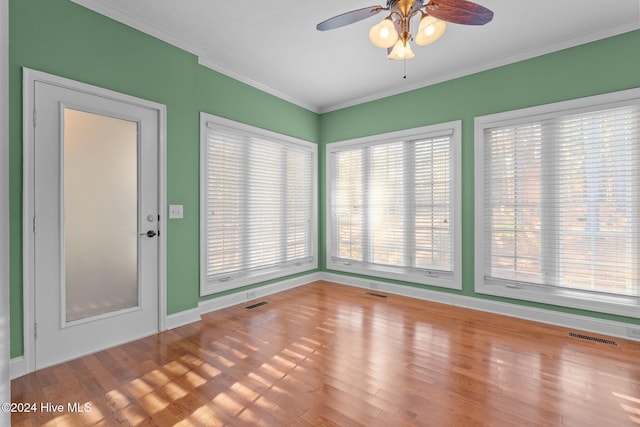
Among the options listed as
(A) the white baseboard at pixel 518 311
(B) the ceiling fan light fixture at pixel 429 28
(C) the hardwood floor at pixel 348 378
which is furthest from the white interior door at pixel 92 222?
(A) the white baseboard at pixel 518 311

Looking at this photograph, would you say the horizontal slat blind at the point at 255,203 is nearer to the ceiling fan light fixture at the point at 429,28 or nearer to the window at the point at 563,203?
the ceiling fan light fixture at the point at 429,28

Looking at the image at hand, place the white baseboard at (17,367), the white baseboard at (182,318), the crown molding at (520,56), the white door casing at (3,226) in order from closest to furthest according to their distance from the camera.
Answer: the white door casing at (3,226) < the white baseboard at (17,367) < the crown molding at (520,56) < the white baseboard at (182,318)

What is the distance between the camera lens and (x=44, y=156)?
7.50ft

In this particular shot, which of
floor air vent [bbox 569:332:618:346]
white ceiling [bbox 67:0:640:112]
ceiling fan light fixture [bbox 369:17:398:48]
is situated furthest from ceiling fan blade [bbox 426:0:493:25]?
floor air vent [bbox 569:332:618:346]

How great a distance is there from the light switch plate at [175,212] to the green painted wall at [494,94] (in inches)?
113

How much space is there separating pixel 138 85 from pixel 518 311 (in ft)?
15.4

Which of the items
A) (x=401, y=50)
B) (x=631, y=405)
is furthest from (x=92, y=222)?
(x=631, y=405)

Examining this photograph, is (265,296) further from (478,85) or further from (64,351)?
(478,85)

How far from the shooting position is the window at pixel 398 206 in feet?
12.8

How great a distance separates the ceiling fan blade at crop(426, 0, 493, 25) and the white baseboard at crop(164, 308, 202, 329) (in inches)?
138

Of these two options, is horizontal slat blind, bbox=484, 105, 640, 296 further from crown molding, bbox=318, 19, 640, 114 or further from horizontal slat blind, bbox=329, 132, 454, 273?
crown molding, bbox=318, 19, 640, 114

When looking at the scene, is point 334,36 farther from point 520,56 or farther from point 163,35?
point 520,56

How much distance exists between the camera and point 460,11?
1894 mm

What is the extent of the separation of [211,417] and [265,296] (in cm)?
246
